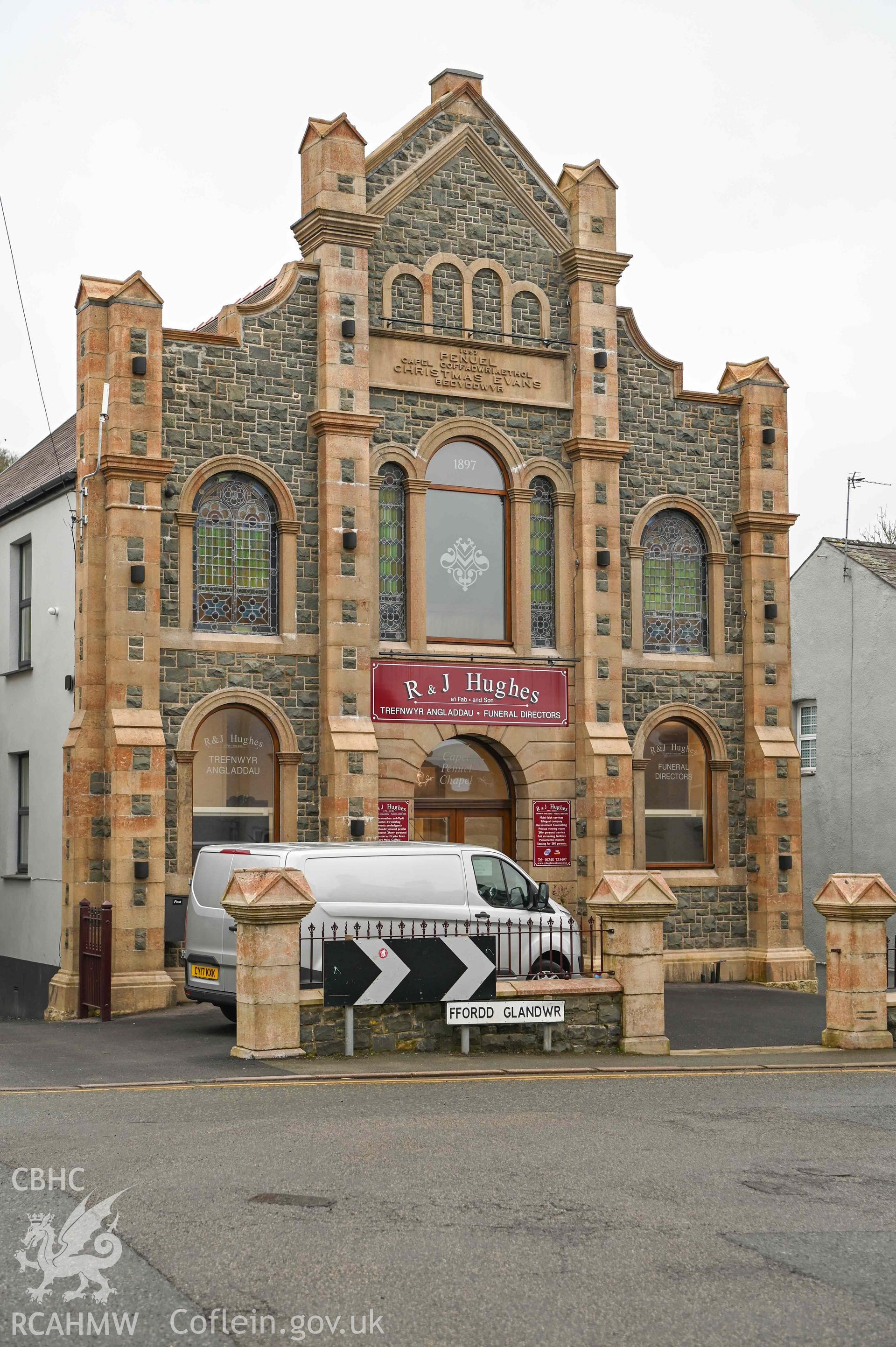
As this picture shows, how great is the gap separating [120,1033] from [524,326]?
12008mm

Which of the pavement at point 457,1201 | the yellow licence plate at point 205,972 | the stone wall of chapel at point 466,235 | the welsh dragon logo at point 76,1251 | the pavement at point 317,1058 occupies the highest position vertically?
the stone wall of chapel at point 466,235

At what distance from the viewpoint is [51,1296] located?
649 cm

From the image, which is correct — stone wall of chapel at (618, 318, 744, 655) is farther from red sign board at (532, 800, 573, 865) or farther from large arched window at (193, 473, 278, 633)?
large arched window at (193, 473, 278, 633)

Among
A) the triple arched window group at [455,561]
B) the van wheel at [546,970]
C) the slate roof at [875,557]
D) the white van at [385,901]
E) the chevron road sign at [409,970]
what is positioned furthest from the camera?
the slate roof at [875,557]

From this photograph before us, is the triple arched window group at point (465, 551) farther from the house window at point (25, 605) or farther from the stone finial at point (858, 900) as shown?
the stone finial at point (858, 900)

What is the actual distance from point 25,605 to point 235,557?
442cm

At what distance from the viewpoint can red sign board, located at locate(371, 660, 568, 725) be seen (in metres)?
21.7

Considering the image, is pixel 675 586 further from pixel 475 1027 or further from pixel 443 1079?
pixel 443 1079

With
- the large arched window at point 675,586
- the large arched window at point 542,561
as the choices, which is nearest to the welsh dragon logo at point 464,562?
the large arched window at point 542,561

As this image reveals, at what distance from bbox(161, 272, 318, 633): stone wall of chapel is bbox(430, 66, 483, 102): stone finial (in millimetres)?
4000

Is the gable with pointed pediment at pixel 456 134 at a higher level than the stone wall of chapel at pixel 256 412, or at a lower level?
higher

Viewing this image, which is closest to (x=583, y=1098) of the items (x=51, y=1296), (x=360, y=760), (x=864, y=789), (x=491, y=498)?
(x=51, y=1296)

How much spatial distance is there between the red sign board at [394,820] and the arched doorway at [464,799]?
1.55 ft

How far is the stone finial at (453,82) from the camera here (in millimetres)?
22953
